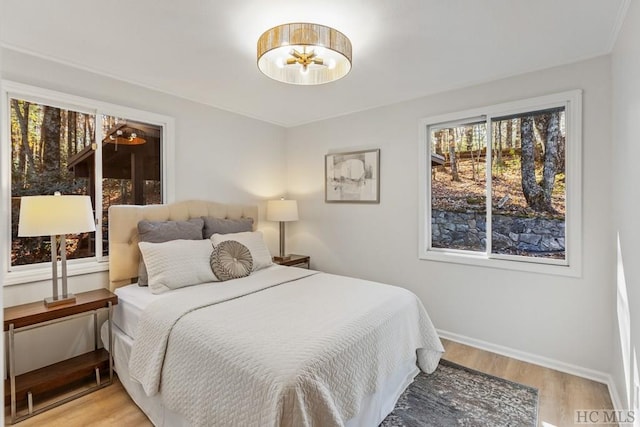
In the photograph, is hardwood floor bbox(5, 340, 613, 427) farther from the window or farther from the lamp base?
the window

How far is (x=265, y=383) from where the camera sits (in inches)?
61.9

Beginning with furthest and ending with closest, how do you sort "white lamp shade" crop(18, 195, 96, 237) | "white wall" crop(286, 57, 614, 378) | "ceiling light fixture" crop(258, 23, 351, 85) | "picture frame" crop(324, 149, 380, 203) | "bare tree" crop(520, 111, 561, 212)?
"picture frame" crop(324, 149, 380, 203) → "bare tree" crop(520, 111, 561, 212) → "white wall" crop(286, 57, 614, 378) → "white lamp shade" crop(18, 195, 96, 237) → "ceiling light fixture" crop(258, 23, 351, 85)

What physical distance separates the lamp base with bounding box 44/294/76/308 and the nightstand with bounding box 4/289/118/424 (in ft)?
0.10

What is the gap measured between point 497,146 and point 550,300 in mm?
1327

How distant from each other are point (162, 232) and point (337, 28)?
81.6 inches

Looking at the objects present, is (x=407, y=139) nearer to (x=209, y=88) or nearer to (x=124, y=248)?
(x=209, y=88)

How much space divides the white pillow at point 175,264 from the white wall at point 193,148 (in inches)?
23.7

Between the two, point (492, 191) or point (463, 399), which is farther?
point (492, 191)

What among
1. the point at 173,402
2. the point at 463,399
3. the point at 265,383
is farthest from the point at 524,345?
the point at 173,402

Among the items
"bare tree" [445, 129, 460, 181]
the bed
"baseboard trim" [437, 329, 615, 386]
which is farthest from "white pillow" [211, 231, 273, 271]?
"bare tree" [445, 129, 460, 181]

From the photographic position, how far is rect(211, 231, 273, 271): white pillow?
10.5 feet

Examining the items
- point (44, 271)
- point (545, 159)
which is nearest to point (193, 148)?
point (44, 271)

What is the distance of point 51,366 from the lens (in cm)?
252

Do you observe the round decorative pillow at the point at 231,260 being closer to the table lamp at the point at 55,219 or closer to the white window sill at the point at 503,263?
the table lamp at the point at 55,219
